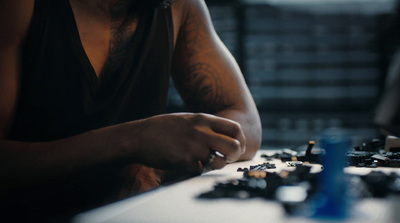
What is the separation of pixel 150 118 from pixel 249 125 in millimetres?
442

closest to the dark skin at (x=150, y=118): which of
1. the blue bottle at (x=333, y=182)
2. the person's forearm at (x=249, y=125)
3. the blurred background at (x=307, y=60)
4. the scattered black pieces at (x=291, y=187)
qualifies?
the person's forearm at (x=249, y=125)

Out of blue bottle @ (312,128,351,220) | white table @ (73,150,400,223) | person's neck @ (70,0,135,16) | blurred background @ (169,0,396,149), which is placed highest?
person's neck @ (70,0,135,16)

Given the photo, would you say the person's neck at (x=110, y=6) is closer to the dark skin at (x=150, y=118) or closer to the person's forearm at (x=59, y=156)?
the dark skin at (x=150, y=118)

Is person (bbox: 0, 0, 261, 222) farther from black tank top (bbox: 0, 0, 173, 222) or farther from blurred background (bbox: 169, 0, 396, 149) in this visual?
blurred background (bbox: 169, 0, 396, 149)

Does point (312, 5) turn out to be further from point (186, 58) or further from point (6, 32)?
point (6, 32)

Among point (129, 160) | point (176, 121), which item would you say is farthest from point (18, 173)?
point (176, 121)

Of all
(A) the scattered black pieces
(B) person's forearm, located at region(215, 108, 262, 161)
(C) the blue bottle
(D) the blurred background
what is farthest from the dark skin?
(D) the blurred background

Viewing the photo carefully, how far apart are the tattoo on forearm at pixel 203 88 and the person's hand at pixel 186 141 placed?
480 mm

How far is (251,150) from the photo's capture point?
3.48 feet

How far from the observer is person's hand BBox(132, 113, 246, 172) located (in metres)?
0.73

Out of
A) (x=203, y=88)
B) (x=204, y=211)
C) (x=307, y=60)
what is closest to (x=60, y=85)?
(x=203, y=88)

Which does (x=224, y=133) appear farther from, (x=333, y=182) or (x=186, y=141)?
(x=333, y=182)

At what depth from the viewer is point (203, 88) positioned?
1290mm

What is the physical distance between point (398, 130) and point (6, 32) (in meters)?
1.13
